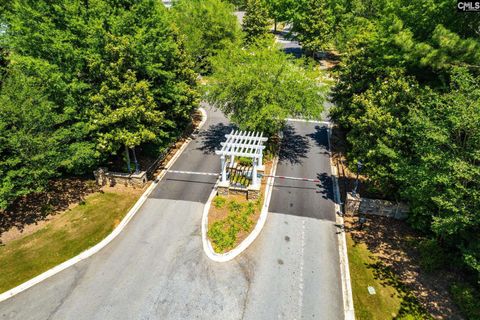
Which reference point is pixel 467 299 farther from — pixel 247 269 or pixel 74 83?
pixel 74 83

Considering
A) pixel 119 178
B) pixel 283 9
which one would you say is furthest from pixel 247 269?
pixel 283 9

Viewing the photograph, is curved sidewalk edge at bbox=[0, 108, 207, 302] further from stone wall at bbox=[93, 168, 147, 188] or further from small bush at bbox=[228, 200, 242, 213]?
small bush at bbox=[228, 200, 242, 213]

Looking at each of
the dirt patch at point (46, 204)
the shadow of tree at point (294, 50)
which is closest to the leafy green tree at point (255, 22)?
the shadow of tree at point (294, 50)

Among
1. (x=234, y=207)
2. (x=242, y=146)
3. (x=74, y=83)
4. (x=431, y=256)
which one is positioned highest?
(x=74, y=83)

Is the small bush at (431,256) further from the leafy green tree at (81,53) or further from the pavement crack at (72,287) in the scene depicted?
the leafy green tree at (81,53)

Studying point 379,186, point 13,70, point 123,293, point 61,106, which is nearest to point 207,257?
point 123,293

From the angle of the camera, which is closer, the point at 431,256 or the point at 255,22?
the point at 431,256

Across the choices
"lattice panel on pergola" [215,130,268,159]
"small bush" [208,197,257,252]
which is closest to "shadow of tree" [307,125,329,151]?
"lattice panel on pergola" [215,130,268,159]
